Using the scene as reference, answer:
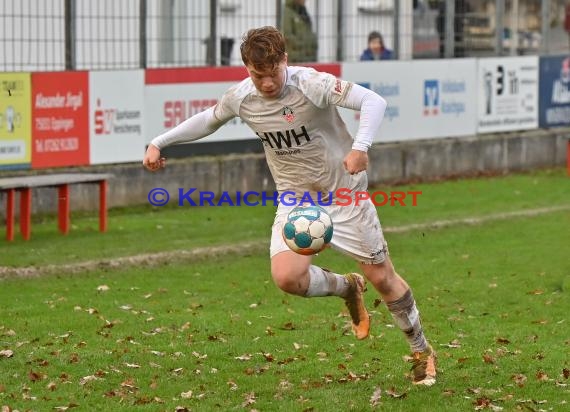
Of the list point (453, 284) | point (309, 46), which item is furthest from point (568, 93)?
point (453, 284)

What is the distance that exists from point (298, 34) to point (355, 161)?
1224cm

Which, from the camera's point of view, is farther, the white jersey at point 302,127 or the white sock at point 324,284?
the white sock at point 324,284

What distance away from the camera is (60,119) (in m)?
16.6

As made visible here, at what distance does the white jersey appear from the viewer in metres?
8.06

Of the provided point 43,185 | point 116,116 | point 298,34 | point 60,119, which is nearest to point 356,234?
point 43,185

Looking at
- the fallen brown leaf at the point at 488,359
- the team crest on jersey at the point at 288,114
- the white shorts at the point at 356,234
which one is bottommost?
the fallen brown leaf at the point at 488,359

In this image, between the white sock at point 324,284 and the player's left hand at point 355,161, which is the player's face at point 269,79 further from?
the white sock at point 324,284

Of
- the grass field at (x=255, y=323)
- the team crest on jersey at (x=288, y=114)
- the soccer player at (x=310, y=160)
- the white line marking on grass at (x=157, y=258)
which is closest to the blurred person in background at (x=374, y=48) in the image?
the grass field at (x=255, y=323)

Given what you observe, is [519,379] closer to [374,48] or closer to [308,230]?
[308,230]

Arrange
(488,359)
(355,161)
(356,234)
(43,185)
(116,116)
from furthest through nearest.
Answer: (116,116)
(43,185)
(488,359)
(356,234)
(355,161)

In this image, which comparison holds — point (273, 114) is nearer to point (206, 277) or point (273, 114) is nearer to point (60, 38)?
point (206, 277)

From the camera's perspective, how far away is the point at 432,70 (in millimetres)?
21312

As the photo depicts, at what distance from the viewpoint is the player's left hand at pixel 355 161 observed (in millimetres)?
7609

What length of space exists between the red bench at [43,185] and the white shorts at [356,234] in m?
6.98
